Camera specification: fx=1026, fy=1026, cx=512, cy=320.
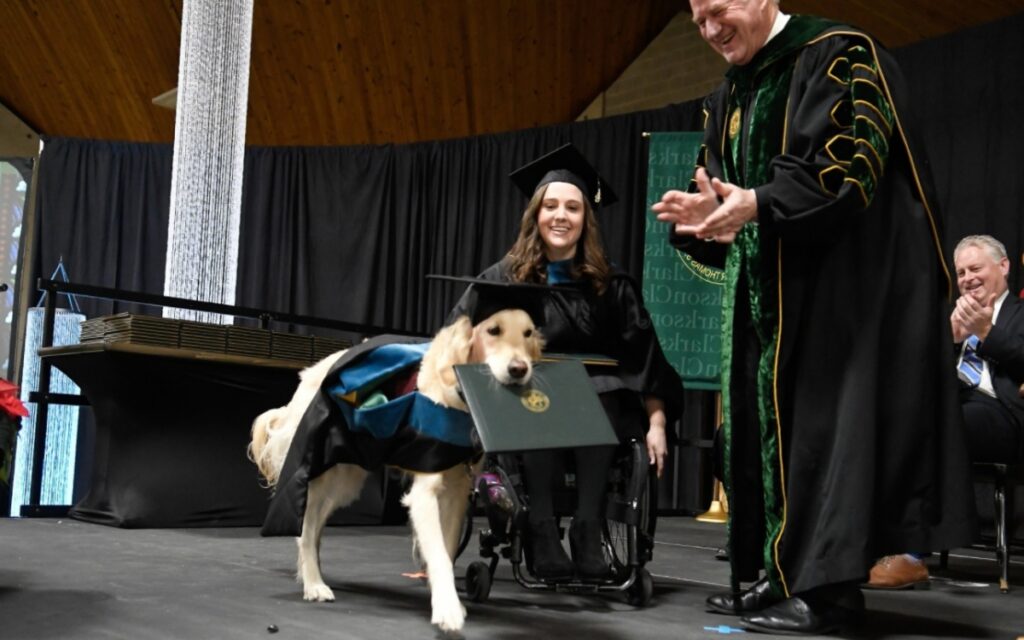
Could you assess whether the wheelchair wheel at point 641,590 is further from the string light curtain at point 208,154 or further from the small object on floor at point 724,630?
the string light curtain at point 208,154

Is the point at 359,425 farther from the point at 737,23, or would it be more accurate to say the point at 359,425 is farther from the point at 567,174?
the point at 737,23

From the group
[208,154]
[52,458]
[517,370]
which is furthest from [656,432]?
[52,458]

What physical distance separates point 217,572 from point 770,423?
6.41 ft

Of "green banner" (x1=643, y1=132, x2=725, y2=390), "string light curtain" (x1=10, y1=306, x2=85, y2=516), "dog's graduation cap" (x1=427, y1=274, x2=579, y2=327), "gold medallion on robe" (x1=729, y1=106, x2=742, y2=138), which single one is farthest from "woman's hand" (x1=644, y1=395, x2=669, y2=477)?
"string light curtain" (x1=10, y1=306, x2=85, y2=516)

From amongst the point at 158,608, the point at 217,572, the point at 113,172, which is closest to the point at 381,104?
the point at 113,172

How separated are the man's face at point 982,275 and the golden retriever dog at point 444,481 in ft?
8.10

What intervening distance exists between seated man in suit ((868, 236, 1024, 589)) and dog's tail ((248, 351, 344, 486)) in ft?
6.70

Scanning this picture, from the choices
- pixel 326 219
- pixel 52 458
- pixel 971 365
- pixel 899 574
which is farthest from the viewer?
pixel 326 219

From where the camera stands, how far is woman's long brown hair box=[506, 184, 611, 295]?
322 centimetres

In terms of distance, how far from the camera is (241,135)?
23.2 feet

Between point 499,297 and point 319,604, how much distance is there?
99 cm

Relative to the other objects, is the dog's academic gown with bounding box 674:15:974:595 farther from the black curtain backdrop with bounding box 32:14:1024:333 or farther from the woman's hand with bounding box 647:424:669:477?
the black curtain backdrop with bounding box 32:14:1024:333

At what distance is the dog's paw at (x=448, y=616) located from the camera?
2.32 metres

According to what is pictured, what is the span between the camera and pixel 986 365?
4.31 m
